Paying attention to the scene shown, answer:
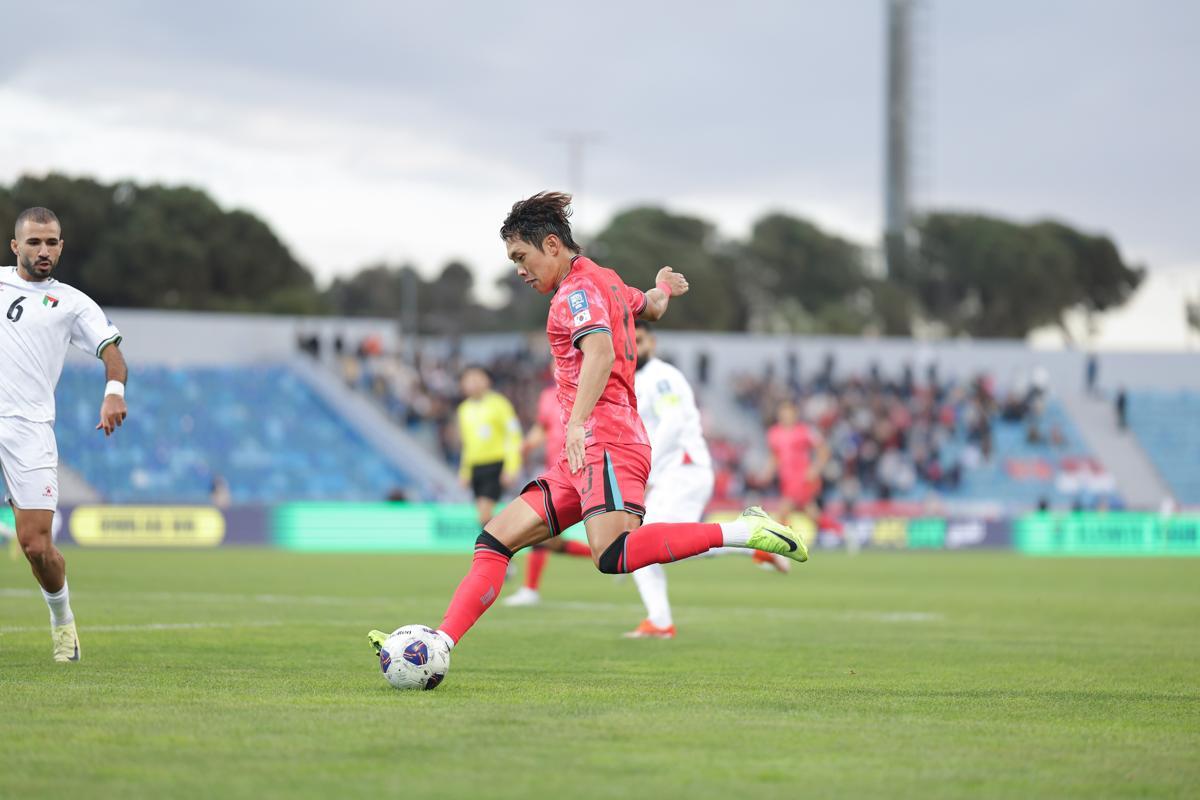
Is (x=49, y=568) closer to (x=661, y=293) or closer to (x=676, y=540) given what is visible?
(x=676, y=540)

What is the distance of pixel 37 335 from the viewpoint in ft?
29.0

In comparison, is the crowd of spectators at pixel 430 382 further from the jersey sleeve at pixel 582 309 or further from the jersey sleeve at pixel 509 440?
the jersey sleeve at pixel 582 309

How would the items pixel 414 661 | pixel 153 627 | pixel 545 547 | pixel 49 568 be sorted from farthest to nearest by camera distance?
pixel 545 547 → pixel 153 627 → pixel 49 568 → pixel 414 661

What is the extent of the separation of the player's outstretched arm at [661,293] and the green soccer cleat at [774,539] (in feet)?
4.14

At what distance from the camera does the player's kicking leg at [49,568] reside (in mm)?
8570

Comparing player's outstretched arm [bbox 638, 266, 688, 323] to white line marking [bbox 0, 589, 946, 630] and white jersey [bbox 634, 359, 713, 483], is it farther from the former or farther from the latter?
white line marking [bbox 0, 589, 946, 630]

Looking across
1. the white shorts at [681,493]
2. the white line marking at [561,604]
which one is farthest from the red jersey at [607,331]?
the white line marking at [561,604]

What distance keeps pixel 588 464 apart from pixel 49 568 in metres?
3.22

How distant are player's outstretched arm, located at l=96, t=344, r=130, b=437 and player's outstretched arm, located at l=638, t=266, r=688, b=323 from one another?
9.41 ft

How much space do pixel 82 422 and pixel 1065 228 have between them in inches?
3425

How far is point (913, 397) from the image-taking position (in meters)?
49.5

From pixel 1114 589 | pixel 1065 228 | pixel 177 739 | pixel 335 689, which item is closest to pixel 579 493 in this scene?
pixel 335 689

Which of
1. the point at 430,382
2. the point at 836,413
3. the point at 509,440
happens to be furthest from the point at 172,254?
the point at 509,440

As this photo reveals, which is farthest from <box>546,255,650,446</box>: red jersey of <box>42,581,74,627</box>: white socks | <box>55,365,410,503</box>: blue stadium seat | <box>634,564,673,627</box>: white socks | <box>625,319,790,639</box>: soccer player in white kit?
<box>55,365,410,503</box>: blue stadium seat
